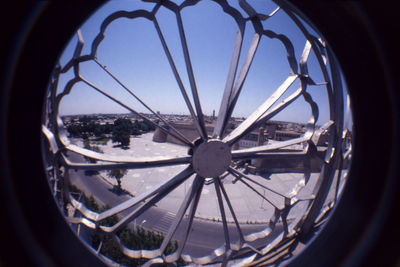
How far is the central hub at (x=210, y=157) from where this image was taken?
471 cm

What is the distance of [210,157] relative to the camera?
4.73m

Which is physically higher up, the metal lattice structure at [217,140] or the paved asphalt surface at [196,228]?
the metal lattice structure at [217,140]

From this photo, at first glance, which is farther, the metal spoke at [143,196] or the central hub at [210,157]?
the central hub at [210,157]

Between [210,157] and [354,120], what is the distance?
10.6ft

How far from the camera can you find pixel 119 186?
26156mm

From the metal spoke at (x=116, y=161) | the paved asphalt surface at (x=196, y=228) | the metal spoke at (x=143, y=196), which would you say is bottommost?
the paved asphalt surface at (x=196, y=228)

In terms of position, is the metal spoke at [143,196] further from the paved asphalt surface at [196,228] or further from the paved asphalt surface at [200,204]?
the paved asphalt surface at [196,228]

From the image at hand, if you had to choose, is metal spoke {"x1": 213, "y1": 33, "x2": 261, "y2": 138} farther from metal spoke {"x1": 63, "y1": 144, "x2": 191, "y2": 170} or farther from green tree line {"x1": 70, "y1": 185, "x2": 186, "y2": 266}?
green tree line {"x1": 70, "y1": 185, "x2": 186, "y2": 266}

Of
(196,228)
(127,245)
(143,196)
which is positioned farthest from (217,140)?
(196,228)

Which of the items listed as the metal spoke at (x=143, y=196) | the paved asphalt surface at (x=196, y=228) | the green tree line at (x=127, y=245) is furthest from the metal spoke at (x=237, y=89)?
the paved asphalt surface at (x=196, y=228)

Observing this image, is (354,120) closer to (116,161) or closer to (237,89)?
(237,89)

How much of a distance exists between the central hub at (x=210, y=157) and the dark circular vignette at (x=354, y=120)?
2710 mm

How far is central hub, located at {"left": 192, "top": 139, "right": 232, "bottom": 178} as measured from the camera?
4.71 m

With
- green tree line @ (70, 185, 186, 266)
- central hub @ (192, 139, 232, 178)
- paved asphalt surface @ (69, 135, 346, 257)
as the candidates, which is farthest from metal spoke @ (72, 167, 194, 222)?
green tree line @ (70, 185, 186, 266)
